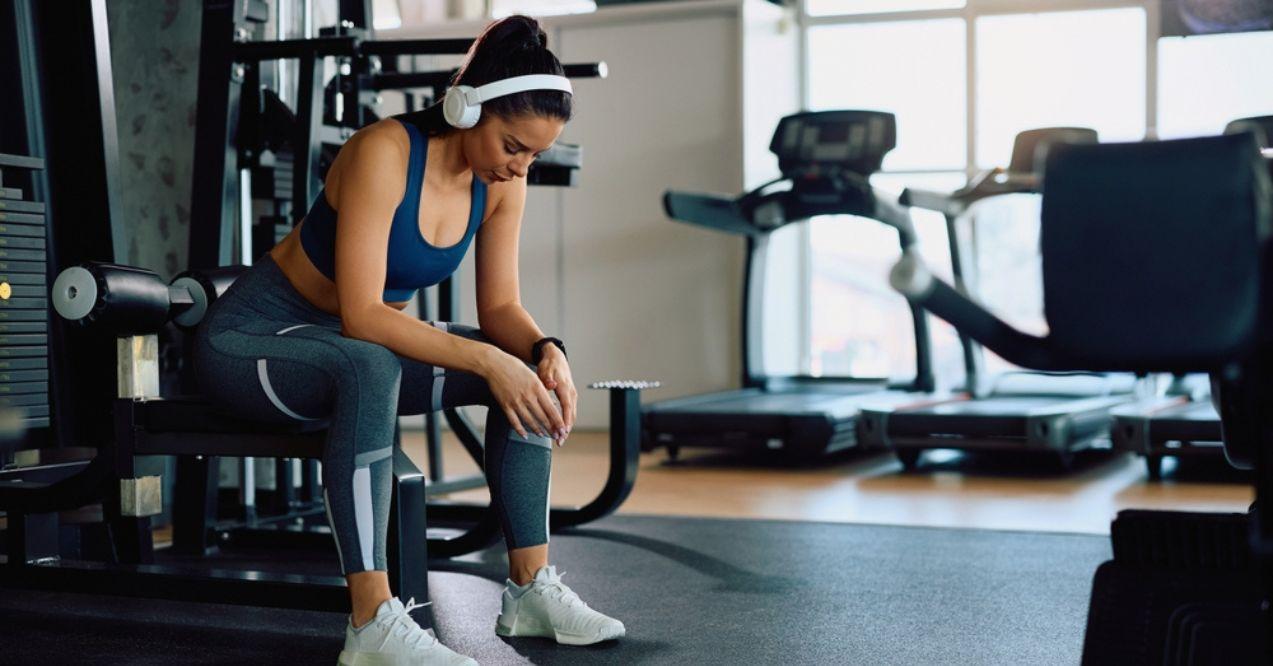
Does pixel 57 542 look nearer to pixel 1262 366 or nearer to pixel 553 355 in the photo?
pixel 553 355

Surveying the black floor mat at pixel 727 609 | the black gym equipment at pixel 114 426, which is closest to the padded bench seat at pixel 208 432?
the black gym equipment at pixel 114 426

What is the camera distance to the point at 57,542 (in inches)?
109

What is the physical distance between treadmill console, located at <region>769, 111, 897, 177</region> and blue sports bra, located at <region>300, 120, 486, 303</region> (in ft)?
10.4

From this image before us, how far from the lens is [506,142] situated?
6.93 ft

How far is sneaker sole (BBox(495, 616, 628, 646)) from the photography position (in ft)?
7.38

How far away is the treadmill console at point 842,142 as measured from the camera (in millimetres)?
5262

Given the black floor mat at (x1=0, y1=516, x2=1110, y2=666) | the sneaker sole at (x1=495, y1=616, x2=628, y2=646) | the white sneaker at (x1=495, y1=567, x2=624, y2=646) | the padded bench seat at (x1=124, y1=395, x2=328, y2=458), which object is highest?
the padded bench seat at (x1=124, y1=395, x2=328, y2=458)

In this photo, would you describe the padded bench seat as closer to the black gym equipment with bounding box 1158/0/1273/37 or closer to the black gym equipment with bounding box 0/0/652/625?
the black gym equipment with bounding box 0/0/652/625

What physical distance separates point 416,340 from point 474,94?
392 mm

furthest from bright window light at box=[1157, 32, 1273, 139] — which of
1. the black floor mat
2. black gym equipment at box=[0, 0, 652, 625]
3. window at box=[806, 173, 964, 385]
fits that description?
black gym equipment at box=[0, 0, 652, 625]

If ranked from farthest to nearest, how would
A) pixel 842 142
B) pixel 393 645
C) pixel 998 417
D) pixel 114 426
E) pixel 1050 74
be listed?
pixel 1050 74 < pixel 842 142 < pixel 998 417 < pixel 114 426 < pixel 393 645

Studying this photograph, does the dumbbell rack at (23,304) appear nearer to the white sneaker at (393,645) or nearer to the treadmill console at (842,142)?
the white sneaker at (393,645)

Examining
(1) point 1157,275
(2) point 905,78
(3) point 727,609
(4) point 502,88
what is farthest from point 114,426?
(2) point 905,78

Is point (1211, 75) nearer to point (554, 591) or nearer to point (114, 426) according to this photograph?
point (554, 591)
